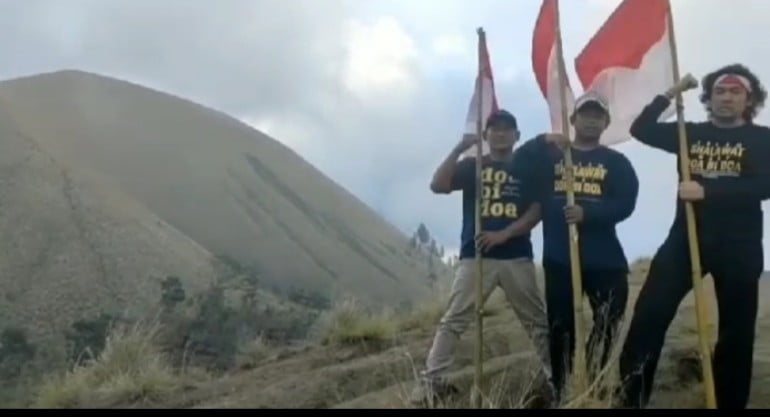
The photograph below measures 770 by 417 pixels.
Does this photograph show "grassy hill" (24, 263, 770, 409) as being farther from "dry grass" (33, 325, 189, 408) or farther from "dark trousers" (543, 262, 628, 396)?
"dark trousers" (543, 262, 628, 396)

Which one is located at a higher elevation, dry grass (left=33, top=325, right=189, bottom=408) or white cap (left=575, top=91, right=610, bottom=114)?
white cap (left=575, top=91, right=610, bottom=114)

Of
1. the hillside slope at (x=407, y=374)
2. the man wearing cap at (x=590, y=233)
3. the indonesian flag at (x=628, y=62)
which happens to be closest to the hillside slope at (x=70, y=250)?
the hillside slope at (x=407, y=374)

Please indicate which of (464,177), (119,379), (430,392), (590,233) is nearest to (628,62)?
(590,233)

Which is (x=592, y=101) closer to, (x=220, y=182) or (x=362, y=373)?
Answer: (x=362, y=373)

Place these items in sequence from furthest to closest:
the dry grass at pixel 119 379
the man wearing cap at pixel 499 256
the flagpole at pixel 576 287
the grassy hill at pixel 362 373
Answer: the dry grass at pixel 119 379 → the grassy hill at pixel 362 373 → the man wearing cap at pixel 499 256 → the flagpole at pixel 576 287

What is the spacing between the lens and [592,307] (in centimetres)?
788

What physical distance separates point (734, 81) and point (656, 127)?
0.52 meters

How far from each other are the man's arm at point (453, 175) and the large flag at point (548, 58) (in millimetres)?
632

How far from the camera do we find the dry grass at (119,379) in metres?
11.3

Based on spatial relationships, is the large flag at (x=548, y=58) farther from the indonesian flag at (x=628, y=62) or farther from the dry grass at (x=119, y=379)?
the dry grass at (x=119, y=379)

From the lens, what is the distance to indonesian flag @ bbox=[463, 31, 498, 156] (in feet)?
28.3

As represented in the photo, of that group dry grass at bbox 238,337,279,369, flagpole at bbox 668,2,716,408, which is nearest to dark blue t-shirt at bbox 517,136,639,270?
flagpole at bbox 668,2,716,408

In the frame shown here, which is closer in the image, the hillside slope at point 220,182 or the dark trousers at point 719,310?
the dark trousers at point 719,310

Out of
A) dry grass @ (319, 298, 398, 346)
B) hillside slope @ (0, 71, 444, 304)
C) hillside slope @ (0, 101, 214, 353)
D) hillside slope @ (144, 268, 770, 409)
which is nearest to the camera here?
hillside slope @ (144, 268, 770, 409)
